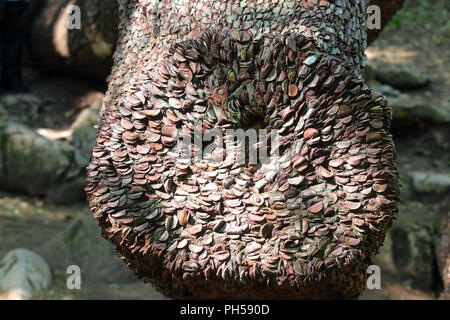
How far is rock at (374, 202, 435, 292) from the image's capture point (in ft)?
11.3

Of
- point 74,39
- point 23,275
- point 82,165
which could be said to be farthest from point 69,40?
point 23,275

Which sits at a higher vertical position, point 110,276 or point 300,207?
point 300,207

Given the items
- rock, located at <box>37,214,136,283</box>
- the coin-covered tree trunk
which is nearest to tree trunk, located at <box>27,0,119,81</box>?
rock, located at <box>37,214,136,283</box>

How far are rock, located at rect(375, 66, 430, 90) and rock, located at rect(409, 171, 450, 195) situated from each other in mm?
1363

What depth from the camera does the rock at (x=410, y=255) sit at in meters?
3.46

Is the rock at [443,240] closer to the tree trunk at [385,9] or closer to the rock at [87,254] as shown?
the tree trunk at [385,9]

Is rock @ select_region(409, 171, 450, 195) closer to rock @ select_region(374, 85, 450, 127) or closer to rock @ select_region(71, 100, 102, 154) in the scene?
rock @ select_region(374, 85, 450, 127)

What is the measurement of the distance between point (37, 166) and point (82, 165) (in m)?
0.35

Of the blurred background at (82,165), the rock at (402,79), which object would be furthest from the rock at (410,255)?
the rock at (402,79)

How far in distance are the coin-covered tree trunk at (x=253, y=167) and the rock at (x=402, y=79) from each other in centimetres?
420

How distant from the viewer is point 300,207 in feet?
4.46

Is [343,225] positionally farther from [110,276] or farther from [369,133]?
[110,276]
